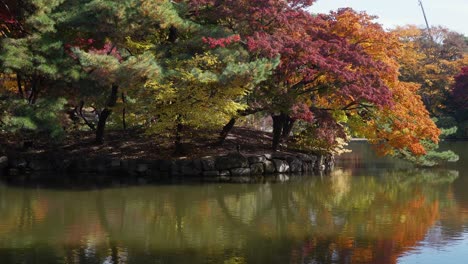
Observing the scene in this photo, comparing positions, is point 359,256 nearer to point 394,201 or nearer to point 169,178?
point 394,201

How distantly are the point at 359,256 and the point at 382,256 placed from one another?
0.29 m

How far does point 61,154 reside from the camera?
18.6 meters

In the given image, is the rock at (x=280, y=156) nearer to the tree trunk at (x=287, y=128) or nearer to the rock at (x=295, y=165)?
the rock at (x=295, y=165)

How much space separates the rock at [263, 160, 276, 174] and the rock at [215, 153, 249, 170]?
657 millimetres

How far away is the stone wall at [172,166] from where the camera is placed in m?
17.1

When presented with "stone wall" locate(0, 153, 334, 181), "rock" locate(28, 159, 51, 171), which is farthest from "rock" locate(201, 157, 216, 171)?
"rock" locate(28, 159, 51, 171)

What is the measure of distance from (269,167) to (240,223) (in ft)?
26.4

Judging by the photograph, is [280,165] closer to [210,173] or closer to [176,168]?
[210,173]

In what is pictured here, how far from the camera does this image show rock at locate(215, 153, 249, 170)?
1709 cm

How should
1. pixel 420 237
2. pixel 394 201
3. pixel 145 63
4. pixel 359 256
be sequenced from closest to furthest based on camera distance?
1. pixel 359 256
2. pixel 420 237
3. pixel 394 201
4. pixel 145 63

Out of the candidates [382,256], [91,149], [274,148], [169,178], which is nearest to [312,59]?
[274,148]

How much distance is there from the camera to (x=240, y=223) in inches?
385

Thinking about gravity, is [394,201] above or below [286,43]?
below

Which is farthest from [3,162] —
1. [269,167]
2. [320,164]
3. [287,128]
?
[320,164]
